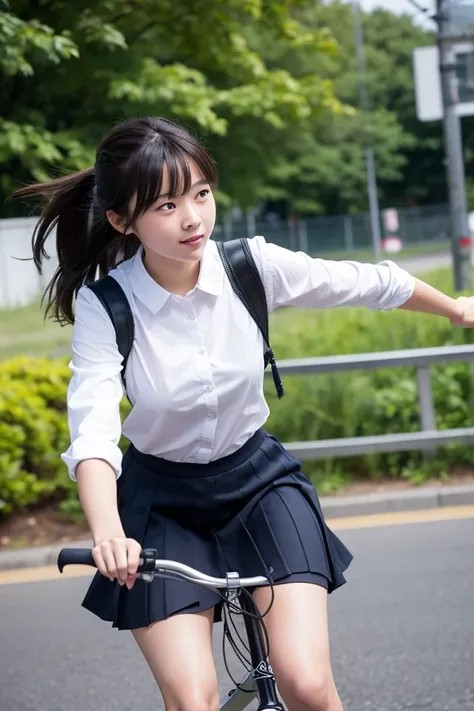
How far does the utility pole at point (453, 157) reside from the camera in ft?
35.9

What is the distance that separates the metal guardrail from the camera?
809 centimetres

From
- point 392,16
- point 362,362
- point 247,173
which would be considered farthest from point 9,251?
point 392,16

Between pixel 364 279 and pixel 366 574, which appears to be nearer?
pixel 364 279

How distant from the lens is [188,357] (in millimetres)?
2768

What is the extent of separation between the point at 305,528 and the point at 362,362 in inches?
207

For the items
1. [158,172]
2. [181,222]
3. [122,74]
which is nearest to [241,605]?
[181,222]

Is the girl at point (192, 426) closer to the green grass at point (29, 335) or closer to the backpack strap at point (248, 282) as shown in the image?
the backpack strap at point (248, 282)

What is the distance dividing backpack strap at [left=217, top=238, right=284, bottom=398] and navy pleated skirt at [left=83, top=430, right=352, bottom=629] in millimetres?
291

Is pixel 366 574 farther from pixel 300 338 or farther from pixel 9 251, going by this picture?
pixel 9 251

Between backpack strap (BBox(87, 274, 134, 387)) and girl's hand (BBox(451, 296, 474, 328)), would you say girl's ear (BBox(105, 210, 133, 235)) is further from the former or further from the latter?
girl's hand (BBox(451, 296, 474, 328))

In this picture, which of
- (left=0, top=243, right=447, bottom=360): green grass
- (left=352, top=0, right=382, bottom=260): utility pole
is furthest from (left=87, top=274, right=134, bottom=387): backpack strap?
(left=352, top=0, right=382, bottom=260): utility pole

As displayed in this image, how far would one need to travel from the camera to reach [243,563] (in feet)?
9.36

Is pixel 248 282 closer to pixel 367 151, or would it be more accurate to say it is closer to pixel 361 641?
pixel 361 641

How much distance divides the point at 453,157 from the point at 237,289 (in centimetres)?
900
